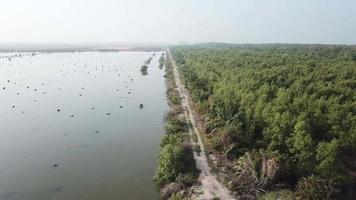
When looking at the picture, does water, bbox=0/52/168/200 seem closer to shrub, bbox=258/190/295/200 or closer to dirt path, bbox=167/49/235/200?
dirt path, bbox=167/49/235/200

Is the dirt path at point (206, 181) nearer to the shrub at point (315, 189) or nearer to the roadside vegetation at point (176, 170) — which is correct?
the roadside vegetation at point (176, 170)

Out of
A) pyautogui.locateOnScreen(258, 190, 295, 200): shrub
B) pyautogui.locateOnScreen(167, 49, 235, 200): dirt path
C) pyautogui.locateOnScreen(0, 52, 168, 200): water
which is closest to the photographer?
pyautogui.locateOnScreen(258, 190, 295, 200): shrub

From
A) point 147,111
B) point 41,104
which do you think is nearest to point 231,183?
point 147,111

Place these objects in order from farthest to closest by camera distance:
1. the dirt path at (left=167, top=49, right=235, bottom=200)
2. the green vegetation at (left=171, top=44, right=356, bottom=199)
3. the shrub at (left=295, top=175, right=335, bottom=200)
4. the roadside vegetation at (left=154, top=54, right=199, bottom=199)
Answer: the roadside vegetation at (left=154, top=54, right=199, bottom=199) < the green vegetation at (left=171, top=44, right=356, bottom=199) < the dirt path at (left=167, top=49, right=235, bottom=200) < the shrub at (left=295, top=175, right=335, bottom=200)

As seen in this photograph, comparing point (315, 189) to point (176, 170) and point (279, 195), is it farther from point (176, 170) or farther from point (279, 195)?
point (176, 170)

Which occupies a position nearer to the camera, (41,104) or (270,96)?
(270,96)

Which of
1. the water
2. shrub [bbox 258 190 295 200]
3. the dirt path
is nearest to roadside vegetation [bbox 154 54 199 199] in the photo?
the dirt path

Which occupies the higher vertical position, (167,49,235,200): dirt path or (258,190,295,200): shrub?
(258,190,295,200): shrub

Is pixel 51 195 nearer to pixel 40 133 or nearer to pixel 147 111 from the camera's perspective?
pixel 40 133
